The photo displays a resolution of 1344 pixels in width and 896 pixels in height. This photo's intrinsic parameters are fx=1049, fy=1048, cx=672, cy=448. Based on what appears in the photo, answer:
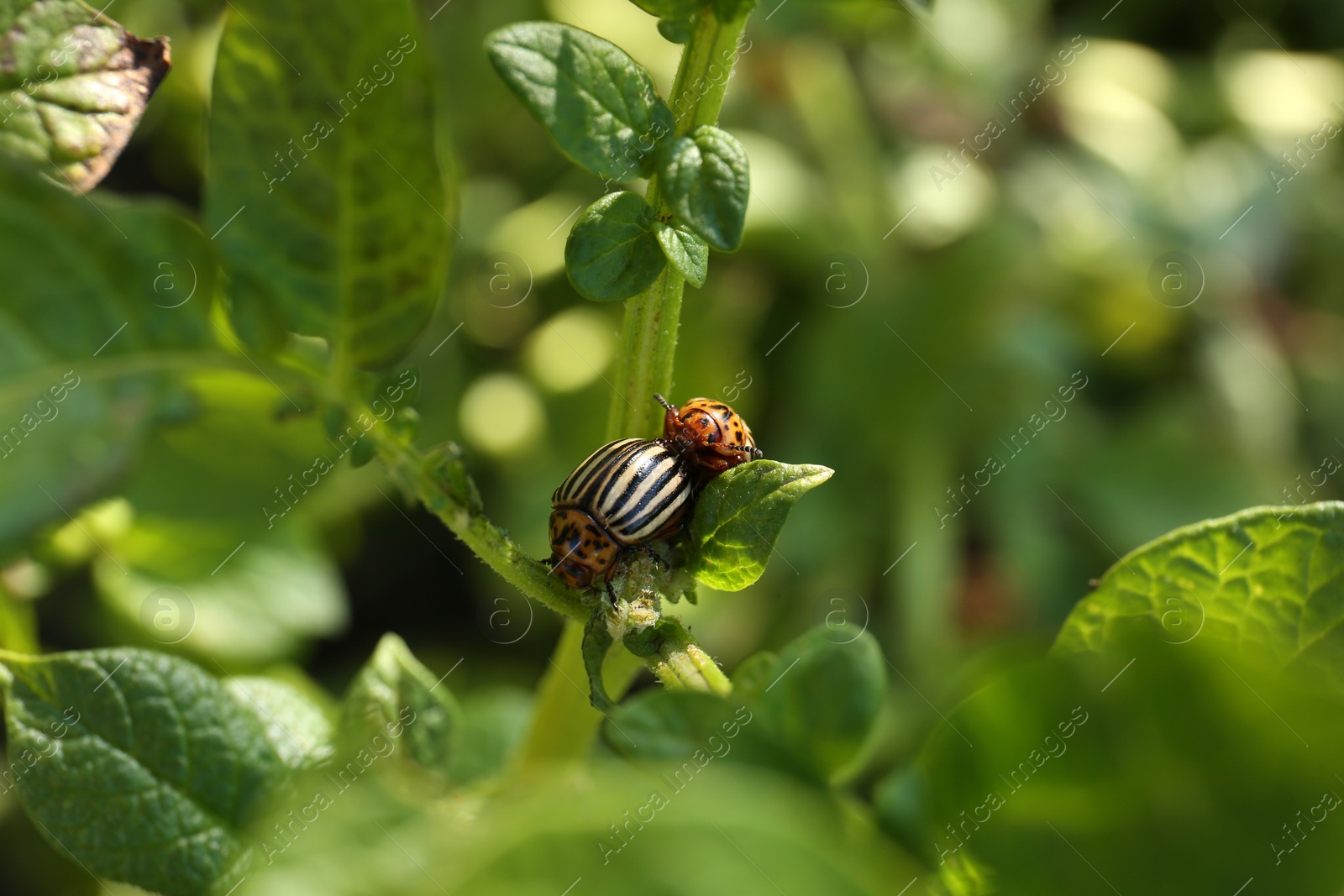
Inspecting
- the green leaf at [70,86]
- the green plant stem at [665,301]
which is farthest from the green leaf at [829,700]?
the green leaf at [70,86]

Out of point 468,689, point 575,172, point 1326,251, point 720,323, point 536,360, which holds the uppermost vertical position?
point 1326,251

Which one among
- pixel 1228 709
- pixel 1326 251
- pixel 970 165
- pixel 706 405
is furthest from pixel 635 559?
pixel 1326 251

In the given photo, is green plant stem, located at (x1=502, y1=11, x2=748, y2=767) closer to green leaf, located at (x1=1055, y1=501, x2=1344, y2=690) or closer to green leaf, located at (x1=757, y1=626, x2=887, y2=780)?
green leaf, located at (x1=757, y1=626, x2=887, y2=780)

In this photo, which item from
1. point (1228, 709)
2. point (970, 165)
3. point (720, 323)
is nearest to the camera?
point (1228, 709)

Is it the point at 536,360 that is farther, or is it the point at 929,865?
the point at 536,360

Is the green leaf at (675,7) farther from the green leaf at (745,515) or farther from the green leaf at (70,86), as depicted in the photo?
the green leaf at (70,86)

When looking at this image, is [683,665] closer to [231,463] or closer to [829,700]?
[829,700]

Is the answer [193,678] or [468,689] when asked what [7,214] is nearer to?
[193,678]
